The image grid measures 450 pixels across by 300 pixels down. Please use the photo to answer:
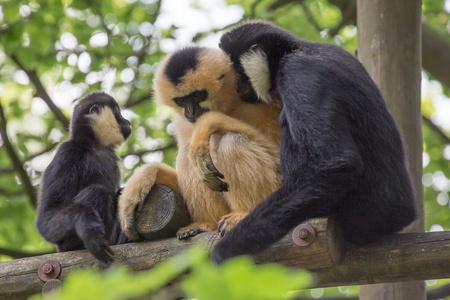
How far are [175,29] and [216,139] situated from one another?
506cm

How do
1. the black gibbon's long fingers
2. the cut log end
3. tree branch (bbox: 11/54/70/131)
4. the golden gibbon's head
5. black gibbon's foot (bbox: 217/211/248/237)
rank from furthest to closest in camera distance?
tree branch (bbox: 11/54/70/131) < the golden gibbon's head < the cut log end < black gibbon's foot (bbox: 217/211/248/237) < the black gibbon's long fingers

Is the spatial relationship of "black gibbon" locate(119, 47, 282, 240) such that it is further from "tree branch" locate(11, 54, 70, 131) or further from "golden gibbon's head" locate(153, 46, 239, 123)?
"tree branch" locate(11, 54, 70, 131)

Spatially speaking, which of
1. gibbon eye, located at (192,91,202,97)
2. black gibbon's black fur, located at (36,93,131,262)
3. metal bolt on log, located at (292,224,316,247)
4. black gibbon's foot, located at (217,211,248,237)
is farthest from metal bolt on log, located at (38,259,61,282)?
metal bolt on log, located at (292,224,316,247)

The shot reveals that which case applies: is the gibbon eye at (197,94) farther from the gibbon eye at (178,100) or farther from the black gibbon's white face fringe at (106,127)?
the black gibbon's white face fringe at (106,127)

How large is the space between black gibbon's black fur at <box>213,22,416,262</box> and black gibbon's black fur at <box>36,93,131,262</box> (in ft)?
4.05

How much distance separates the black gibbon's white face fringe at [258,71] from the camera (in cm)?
388

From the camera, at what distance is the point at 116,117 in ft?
17.2

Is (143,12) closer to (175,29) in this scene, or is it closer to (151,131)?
(175,29)

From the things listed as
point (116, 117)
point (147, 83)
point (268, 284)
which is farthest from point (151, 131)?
point (268, 284)

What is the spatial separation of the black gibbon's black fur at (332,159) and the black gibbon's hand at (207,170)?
0.44 metres

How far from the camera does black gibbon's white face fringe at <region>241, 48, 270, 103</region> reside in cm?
388

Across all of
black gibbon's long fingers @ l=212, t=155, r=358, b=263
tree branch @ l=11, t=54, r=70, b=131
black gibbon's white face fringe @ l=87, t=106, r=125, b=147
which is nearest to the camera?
black gibbon's long fingers @ l=212, t=155, r=358, b=263

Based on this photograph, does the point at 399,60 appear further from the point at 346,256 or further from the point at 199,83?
the point at 346,256

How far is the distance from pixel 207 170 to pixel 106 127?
1.75 metres
